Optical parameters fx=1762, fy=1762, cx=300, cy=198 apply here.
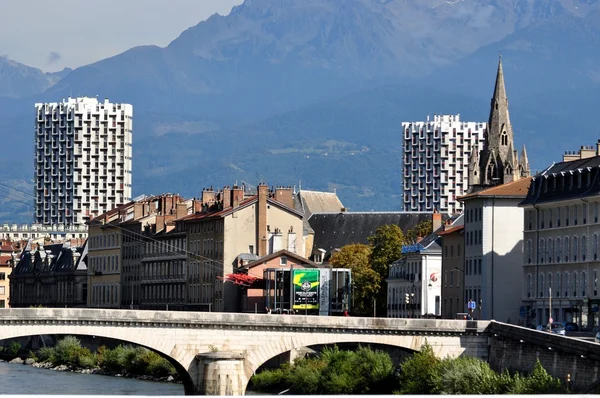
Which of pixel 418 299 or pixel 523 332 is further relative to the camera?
pixel 418 299

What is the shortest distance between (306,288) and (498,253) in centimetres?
1754

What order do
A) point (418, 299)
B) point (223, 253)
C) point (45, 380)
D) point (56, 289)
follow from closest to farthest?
point (45, 380)
point (418, 299)
point (223, 253)
point (56, 289)

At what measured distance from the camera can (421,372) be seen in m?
80.6

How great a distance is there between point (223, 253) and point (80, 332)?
62812mm

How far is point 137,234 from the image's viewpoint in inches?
6393

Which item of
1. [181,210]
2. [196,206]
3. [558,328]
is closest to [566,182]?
[558,328]

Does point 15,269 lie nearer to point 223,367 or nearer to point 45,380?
point 45,380

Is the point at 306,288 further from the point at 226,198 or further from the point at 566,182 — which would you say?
the point at 566,182

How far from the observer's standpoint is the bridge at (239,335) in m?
78.0

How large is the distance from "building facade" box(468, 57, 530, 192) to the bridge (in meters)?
76.6

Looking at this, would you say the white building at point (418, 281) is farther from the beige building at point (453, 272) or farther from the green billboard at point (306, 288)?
the green billboard at point (306, 288)

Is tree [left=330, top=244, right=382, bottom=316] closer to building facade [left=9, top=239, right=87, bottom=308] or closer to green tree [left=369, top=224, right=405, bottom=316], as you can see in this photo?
green tree [left=369, top=224, right=405, bottom=316]

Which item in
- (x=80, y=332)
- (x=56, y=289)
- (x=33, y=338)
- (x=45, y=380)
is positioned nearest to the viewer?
(x=80, y=332)

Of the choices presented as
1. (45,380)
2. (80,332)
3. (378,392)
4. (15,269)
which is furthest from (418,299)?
(15,269)
